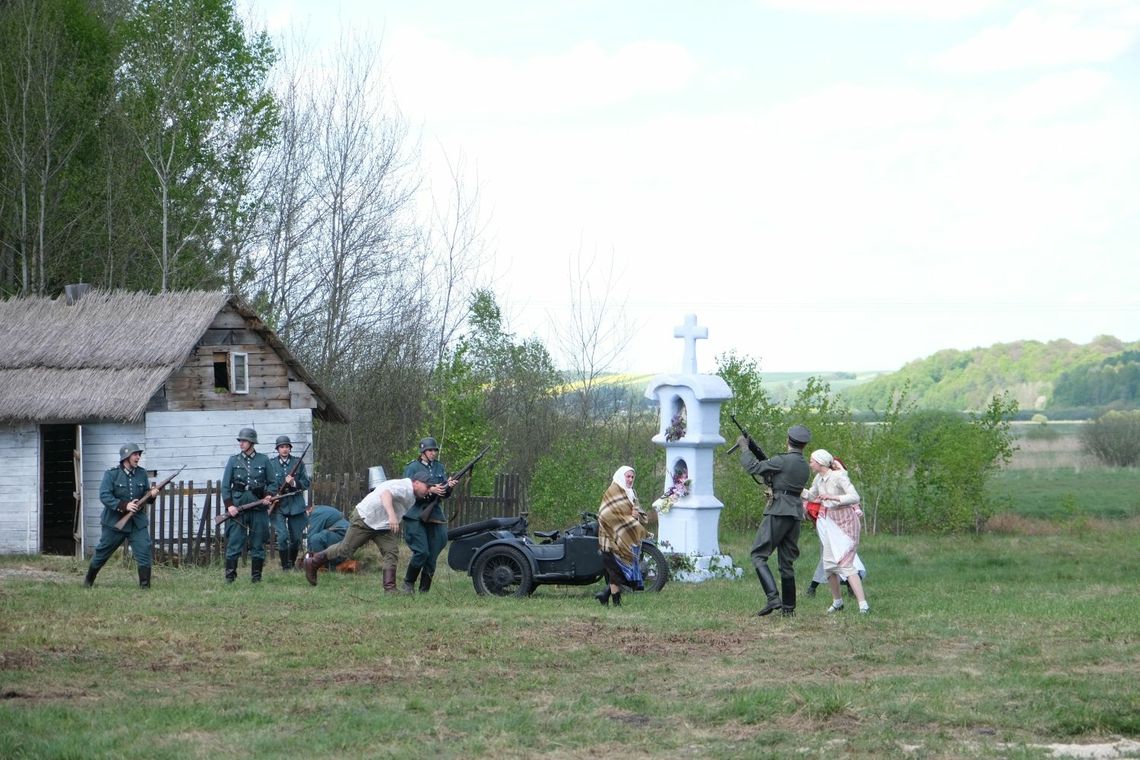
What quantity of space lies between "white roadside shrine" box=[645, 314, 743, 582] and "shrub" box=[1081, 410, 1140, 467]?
155 ft

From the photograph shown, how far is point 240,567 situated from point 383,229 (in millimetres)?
18678

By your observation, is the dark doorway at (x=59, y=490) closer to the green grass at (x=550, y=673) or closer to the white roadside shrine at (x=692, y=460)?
the green grass at (x=550, y=673)

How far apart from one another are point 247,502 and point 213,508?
248 inches

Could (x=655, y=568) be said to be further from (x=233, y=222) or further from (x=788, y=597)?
(x=233, y=222)

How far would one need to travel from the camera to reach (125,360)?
23.8 meters

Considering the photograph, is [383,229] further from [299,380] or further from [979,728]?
[979,728]

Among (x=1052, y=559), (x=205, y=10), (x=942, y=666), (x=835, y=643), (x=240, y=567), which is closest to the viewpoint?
(x=942, y=666)

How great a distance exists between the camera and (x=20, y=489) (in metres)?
23.2

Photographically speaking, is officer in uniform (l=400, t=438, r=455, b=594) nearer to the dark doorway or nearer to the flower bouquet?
the flower bouquet

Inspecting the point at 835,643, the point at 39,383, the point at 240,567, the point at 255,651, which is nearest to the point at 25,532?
the point at 39,383

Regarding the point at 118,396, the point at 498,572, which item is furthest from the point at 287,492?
the point at 118,396

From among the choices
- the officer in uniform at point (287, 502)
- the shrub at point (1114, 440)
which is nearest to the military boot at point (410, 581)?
the officer in uniform at point (287, 502)

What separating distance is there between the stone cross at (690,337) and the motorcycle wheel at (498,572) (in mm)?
4916

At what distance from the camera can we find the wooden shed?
23.1 m
